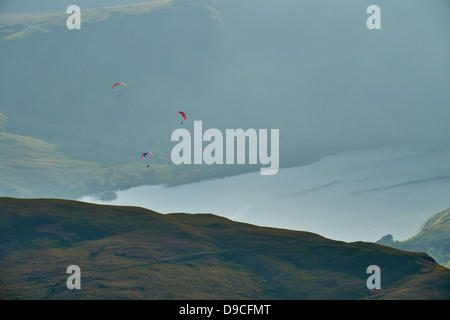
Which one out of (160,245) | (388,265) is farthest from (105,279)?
(388,265)

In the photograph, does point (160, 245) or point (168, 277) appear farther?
point (160, 245)
